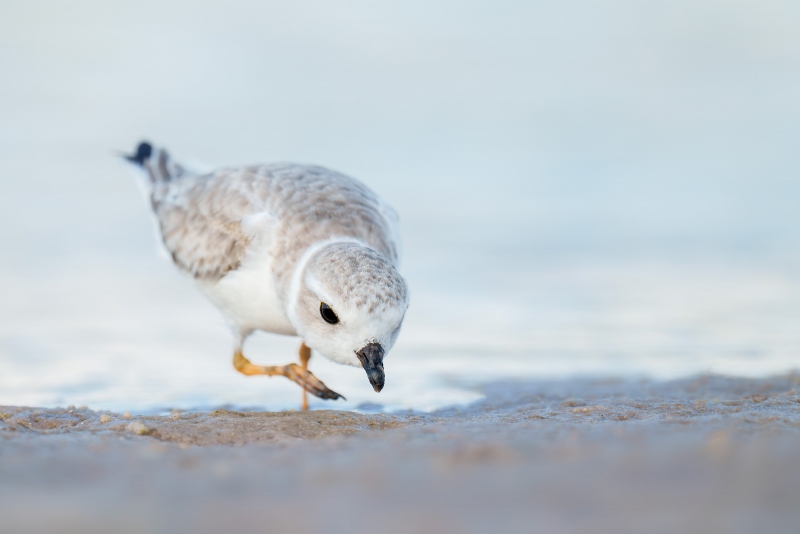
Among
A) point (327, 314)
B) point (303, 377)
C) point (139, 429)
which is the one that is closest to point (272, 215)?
point (303, 377)

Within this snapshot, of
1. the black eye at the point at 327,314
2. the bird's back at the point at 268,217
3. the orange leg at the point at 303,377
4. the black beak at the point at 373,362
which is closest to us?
the black beak at the point at 373,362

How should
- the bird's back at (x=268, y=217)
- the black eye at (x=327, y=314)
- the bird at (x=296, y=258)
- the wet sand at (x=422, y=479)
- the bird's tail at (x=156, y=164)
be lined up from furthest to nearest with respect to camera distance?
the bird's tail at (x=156, y=164)
the bird's back at (x=268, y=217)
the black eye at (x=327, y=314)
the bird at (x=296, y=258)
the wet sand at (x=422, y=479)

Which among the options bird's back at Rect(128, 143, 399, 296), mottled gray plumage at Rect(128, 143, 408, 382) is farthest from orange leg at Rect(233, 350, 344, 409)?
bird's back at Rect(128, 143, 399, 296)

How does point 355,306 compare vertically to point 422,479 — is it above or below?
above

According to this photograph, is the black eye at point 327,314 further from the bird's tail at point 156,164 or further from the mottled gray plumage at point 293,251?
the bird's tail at point 156,164

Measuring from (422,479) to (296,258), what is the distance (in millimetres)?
2954

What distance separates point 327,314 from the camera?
15.2 ft

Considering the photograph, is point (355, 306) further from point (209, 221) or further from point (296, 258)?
point (209, 221)

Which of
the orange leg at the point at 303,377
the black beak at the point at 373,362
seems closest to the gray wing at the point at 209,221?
the orange leg at the point at 303,377

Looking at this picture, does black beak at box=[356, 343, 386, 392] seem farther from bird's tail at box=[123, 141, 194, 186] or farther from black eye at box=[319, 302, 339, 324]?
bird's tail at box=[123, 141, 194, 186]

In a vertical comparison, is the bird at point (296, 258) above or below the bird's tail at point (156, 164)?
below

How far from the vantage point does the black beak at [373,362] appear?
4.36 meters

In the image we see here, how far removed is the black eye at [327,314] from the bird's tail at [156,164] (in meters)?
3.30

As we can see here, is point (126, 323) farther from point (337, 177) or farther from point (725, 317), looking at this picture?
point (725, 317)
